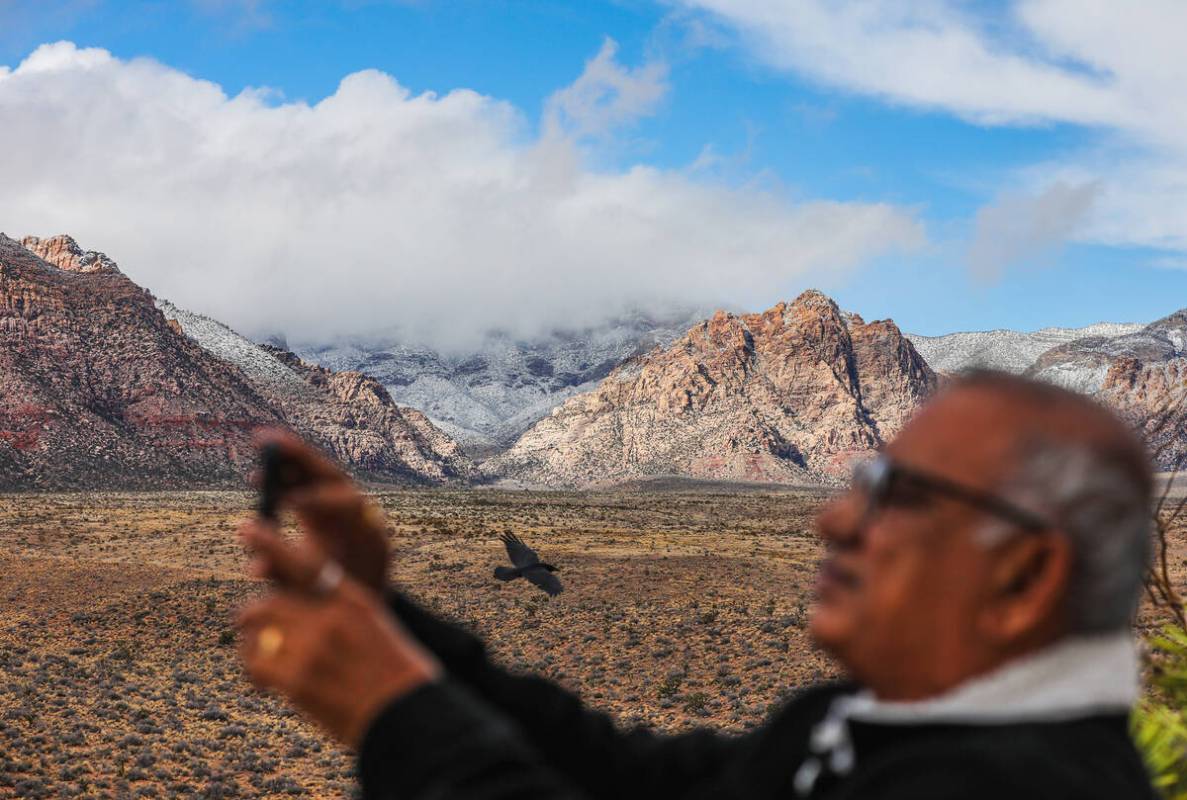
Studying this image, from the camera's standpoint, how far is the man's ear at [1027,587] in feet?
3.21

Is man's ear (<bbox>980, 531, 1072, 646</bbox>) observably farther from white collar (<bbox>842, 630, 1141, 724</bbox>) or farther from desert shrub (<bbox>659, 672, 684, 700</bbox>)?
desert shrub (<bbox>659, 672, 684, 700</bbox>)

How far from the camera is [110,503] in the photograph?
5484 centimetres

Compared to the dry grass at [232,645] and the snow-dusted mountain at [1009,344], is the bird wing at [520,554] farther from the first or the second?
the snow-dusted mountain at [1009,344]

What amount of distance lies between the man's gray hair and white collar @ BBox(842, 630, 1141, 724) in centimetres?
3

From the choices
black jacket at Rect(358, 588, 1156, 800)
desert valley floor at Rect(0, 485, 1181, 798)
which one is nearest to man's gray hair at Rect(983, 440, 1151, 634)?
black jacket at Rect(358, 588, 1156, 800)

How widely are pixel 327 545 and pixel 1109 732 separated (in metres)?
0.88

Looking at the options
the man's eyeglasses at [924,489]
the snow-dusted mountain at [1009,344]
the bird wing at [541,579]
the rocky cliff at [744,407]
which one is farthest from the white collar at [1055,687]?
the snow-dusted mountain at [1009,344]

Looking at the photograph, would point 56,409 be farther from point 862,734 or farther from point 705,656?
point 862,734

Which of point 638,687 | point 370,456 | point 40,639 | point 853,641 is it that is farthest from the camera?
point 370,456

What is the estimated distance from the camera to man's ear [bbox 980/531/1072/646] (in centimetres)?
98

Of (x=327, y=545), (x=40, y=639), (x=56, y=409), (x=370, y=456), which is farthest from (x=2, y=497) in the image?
(x=327, y=545)

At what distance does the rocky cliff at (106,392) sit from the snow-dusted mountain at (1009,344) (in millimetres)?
116640

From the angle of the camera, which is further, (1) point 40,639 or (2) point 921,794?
(1) point 40,639

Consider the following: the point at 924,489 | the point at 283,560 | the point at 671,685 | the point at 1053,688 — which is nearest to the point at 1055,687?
the point at 1053,688
